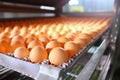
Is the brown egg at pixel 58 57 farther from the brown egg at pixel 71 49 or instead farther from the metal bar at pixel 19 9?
the metal bar at pixel 19 9

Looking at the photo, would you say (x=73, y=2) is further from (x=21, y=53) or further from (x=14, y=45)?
(x=21, y=53)

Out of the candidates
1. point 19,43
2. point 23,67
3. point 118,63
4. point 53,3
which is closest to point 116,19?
point 118,63

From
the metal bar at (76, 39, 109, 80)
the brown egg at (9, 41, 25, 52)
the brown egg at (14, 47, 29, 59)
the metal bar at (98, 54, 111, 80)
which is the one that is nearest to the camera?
the metal bar at (76, 39, 109, 80)

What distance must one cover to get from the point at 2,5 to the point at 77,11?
6.83ft

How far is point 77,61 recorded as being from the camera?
2.54ft

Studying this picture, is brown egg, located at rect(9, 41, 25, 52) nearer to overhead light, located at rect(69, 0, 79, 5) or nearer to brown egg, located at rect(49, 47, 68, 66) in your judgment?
brown egg, located at rect(49, 47, 68, 66)

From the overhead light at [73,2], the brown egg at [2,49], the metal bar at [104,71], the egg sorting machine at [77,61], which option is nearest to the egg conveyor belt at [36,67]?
the egg sorting machine at [77,61]

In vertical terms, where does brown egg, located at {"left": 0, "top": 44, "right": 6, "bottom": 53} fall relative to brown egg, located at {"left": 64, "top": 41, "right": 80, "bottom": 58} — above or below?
above

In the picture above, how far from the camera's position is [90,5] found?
404 centimetres

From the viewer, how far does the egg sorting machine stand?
638 mm

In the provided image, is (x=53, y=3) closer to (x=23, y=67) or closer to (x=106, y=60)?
(x=106, y=60)

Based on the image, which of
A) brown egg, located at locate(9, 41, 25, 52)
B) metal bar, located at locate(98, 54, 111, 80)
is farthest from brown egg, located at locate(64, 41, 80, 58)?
metal bar, located at locate(98, 54, 111, 80)

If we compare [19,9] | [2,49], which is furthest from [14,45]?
[19,9]

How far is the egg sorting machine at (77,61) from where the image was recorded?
2.09 feet
